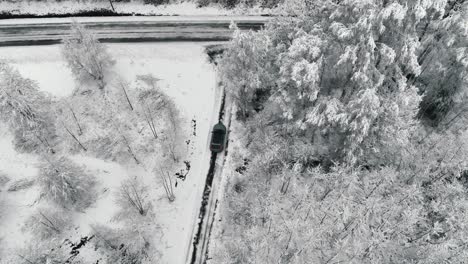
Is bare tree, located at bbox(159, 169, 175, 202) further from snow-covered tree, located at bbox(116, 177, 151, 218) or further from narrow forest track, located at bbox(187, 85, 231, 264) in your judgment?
narrow forest track, located at bbox(187, 85, 231, 264)

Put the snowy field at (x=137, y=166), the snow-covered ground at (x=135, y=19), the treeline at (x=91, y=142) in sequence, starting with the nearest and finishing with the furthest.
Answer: the treeline at (x=91, y=142), the snowy field at (x=137, y=166), the snow-covered ground at (x=135, y=19)

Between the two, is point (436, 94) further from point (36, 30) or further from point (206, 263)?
point (36, 30)

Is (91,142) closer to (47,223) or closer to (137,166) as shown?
(137,166)

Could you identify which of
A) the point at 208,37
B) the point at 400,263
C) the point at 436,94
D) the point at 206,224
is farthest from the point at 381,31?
the point at 208,37

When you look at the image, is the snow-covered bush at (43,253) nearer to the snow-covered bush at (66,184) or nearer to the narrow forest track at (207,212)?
the snow-covered bush at (66,184)

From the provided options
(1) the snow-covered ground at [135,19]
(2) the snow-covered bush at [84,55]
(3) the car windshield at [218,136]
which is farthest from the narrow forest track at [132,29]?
(3) the car windshield at [218,136]
